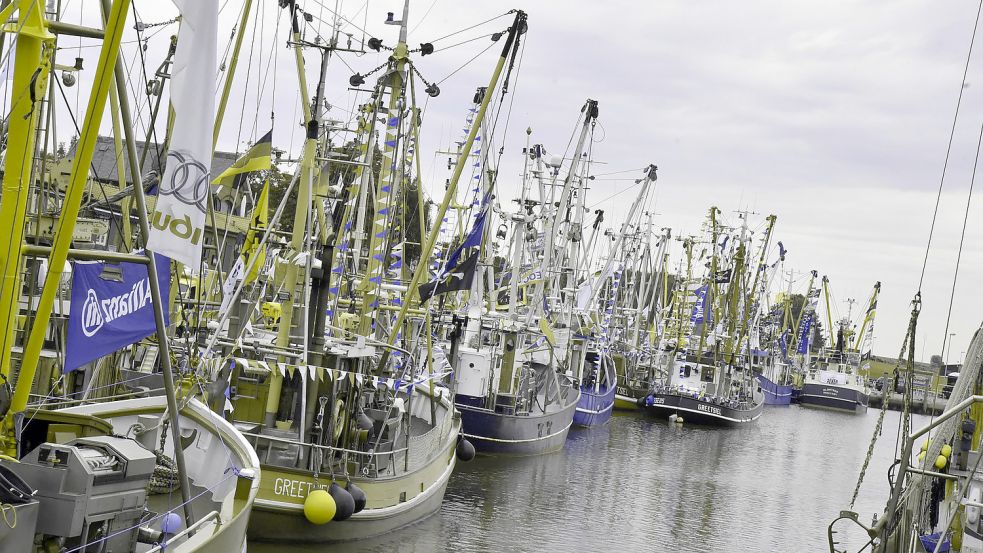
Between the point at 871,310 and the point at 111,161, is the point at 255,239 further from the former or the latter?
the point at 871,310

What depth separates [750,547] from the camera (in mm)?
29656

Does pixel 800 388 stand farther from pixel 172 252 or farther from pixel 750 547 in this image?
pixel 172 252

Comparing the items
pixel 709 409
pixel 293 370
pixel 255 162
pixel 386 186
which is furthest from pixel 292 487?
pixel 709 409

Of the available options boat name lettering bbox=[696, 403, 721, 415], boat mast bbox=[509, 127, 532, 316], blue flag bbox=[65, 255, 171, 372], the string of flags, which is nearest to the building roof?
boat mast bbox=[509, 127, 532, 316]

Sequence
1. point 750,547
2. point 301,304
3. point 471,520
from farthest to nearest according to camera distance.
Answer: point 750,547
point 471,520
point 301,304

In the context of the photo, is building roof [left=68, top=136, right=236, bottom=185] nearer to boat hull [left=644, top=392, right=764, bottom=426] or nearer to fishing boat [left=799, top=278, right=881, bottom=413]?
boat hull [left=644, top=392, right=764, bottom=426]

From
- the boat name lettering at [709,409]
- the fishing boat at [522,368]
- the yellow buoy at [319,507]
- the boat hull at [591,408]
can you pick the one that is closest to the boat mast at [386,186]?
the yellow buoy at [319,507]

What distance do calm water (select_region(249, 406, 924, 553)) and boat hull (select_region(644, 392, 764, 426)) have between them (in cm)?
320

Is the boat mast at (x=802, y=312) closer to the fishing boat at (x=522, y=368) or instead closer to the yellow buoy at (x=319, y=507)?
the fishing boat at (x=522, y=368)

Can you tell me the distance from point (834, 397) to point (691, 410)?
39.7 metres

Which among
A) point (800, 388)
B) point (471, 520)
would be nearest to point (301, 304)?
point (471, 520)

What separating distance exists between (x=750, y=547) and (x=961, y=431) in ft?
40.5

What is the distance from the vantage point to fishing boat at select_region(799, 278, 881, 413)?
9600cm

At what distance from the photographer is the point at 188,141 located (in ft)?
36.4
